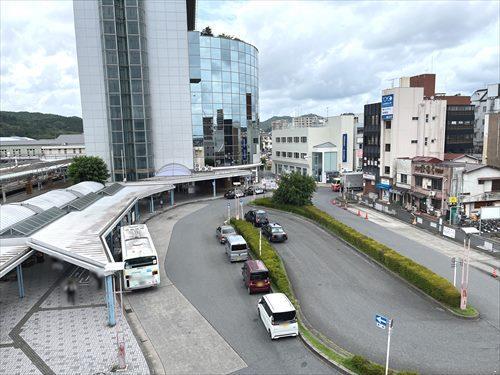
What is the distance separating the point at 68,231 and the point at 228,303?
32.4 feet

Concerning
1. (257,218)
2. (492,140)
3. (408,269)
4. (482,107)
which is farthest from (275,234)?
(482,107)

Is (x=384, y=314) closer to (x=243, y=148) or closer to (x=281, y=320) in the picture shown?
(x=281, y=320)

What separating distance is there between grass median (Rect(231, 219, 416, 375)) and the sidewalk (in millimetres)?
13550

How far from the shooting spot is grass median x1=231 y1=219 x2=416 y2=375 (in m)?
12.3

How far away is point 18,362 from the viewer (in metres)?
13.4

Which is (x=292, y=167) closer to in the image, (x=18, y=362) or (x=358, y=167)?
(x=358, y=167)

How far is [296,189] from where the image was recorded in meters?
41.1

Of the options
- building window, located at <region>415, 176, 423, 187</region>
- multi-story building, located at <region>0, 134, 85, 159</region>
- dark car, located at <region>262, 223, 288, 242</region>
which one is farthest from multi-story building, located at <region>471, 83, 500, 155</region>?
multi-story building, located at <region>0, 134, 85, 159</region>

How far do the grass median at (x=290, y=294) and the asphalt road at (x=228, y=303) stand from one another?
0.47 m

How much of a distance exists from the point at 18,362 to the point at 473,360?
650 inches

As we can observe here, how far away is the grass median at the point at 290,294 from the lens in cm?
1231

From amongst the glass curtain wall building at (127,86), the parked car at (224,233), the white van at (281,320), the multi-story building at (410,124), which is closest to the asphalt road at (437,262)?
the white van at (281,320)

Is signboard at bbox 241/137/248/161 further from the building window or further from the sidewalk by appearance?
the building window

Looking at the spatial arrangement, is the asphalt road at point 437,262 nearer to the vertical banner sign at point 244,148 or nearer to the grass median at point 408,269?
the grass median at point 408,269
